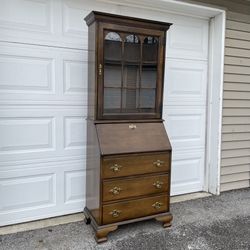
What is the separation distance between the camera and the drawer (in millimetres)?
2119

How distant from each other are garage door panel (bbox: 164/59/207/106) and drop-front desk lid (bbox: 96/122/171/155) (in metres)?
0.71

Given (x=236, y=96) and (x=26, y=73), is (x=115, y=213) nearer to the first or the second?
(x=26, y=73)

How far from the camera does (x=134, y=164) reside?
2.21m

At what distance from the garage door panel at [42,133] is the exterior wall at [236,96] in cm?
169

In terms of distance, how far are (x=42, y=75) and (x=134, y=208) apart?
54.1 inches

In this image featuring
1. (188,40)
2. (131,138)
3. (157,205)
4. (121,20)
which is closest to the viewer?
(121,20)

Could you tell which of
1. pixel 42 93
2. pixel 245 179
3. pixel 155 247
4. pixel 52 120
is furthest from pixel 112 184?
pixel 245 179

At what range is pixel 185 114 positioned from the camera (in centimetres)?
308

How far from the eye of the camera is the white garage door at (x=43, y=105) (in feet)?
7.48

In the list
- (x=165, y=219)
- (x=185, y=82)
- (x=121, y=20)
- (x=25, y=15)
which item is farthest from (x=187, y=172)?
(x=25, y=15)

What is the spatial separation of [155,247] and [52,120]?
137 centimetres

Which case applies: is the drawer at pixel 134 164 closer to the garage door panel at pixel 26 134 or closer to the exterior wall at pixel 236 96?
the garage door panel at pixel 26 134

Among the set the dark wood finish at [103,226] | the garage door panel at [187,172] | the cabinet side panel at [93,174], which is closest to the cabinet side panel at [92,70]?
the cabinet side panel at [93,174]

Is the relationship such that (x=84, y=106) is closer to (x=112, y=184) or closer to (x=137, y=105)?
(x=137, y=105)
